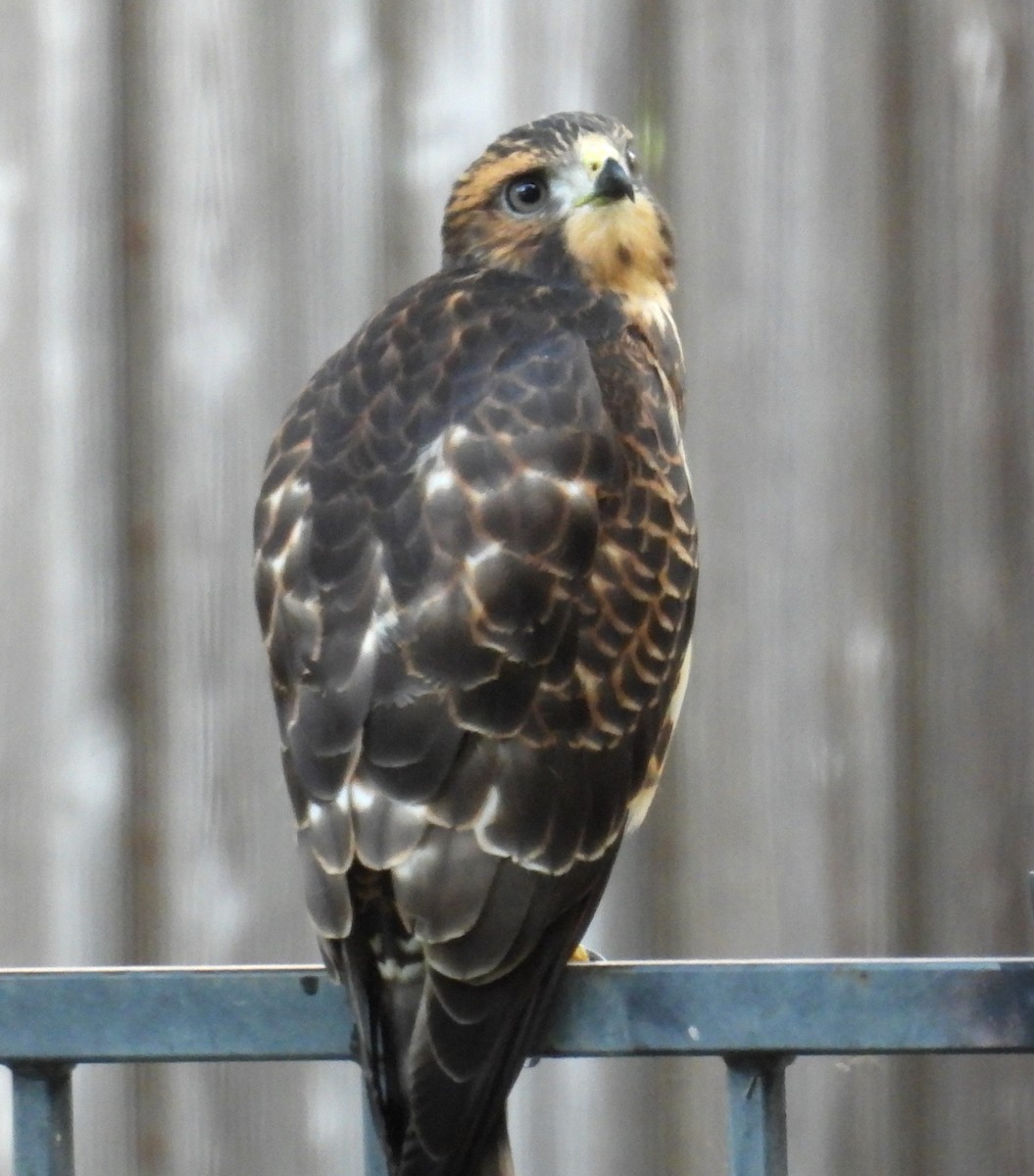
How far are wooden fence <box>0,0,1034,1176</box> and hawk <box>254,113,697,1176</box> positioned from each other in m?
0.18

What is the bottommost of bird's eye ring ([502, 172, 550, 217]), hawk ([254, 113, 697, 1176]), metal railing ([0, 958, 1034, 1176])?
metal railing ([0, 958, 1034, 1176])

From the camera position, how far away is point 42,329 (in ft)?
8.17

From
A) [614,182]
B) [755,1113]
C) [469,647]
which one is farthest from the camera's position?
[614,182]

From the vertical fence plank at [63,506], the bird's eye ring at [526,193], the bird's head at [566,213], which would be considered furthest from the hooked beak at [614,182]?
the vertical fence plank at [63,506]

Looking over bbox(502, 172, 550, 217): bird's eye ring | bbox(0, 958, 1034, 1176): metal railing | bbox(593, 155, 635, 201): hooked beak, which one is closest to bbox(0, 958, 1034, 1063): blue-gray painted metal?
bbox(0, 958, 1034, 1176): metal railing

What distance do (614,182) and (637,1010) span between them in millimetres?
1202

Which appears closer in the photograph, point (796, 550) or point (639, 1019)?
point (639, 1019)

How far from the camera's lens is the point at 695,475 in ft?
8.14

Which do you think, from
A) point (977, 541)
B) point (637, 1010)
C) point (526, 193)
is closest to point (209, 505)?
point (526, 193)

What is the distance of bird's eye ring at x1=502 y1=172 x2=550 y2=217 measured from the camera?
2.49 metres

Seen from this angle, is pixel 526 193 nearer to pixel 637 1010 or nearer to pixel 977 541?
pixel 977 541

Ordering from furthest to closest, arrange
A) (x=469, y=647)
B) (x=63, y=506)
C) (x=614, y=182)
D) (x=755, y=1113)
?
(x=63, y=506) < (x=614, y=182) < (x=469, y=647) < (x=755, y=1113)

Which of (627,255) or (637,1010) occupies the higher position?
(627,255)

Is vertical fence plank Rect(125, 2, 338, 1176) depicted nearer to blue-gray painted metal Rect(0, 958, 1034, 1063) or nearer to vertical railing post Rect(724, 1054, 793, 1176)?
blue-gray painted metal Rect(0, 958, 1034, 1063)
